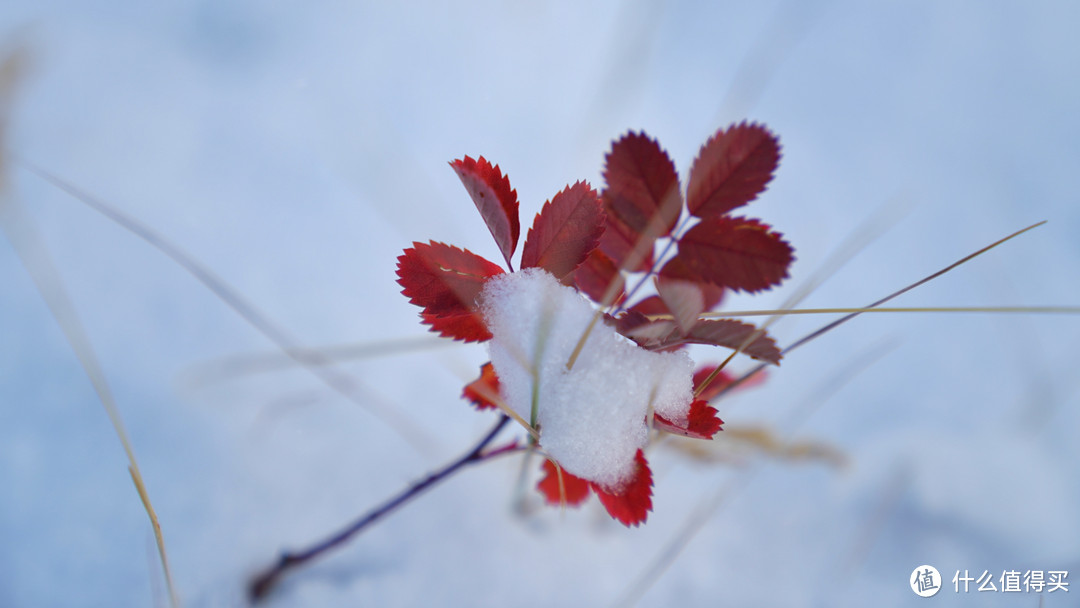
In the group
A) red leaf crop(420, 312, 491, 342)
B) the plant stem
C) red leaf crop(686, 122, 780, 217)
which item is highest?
red leaf crop(686, 122, 780, 217)

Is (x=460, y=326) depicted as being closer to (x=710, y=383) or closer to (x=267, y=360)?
(x=710, y=383)

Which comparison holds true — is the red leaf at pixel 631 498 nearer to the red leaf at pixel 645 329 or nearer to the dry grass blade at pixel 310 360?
the red leaf at pixel 645 329

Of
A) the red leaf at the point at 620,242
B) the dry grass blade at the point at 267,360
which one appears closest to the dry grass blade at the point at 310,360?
the dry grass blade at the point at 267,360

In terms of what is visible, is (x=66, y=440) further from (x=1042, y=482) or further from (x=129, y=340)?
(x=1042, y=482)

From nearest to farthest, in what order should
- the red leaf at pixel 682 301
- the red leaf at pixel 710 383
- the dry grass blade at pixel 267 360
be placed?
the red leaf at pixel 682 301 → the red leaf at pixel 710 383 → the dry grass blade at pixel 267 360

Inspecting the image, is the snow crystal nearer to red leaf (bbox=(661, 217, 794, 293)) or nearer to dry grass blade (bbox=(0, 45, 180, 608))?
red leaf (bbox=(661, 217, 794, 293))

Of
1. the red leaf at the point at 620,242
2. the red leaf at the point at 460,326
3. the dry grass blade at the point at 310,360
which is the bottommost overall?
the red leaf at the point at 460,326

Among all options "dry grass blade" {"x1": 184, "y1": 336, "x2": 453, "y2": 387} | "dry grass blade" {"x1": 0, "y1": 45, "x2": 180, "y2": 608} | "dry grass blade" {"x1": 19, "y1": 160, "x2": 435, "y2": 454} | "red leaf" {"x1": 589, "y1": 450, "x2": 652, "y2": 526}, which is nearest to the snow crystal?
"red leaf" {"x1": 589, "y1": 450, "x2": 652, "y2": 526}
